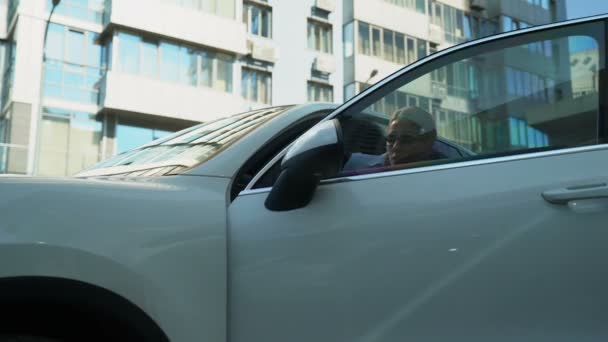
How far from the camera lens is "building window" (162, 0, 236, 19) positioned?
18281mm

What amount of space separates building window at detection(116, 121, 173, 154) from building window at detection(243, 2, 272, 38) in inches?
226

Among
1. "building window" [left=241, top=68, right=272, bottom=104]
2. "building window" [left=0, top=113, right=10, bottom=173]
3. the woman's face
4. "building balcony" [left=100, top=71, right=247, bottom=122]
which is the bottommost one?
the woman's face

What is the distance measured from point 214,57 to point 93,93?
4249 millimetres

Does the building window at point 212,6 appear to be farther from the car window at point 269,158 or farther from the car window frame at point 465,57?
the car window frame at point 465,57

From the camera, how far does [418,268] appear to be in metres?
1.49

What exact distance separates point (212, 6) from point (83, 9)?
409 cm

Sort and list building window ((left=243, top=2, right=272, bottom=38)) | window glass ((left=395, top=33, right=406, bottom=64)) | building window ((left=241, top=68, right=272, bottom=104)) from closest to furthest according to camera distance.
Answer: building window ((left=241, top=68, right=272, bottom=104)) < building window ((left=243, top=2, right=272, bottom=38)) < window glass ((left=395, top=33, right=406, bottom=64))

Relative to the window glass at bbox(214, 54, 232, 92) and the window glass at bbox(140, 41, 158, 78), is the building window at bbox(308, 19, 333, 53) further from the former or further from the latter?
the window glass at bbox(140, 41, 158, 78)

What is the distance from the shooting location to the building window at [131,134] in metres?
17.5

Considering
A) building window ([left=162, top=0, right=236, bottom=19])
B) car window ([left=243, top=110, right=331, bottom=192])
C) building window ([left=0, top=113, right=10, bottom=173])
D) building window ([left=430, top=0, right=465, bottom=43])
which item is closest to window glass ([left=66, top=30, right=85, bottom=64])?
building window ([left=0, top=113, right=10, bottom=173])

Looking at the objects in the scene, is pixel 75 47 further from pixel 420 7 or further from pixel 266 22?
pixel 420 7

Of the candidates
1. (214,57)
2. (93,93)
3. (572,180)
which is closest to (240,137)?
(572,180)

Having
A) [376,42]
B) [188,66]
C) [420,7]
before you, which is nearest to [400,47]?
[376,42]

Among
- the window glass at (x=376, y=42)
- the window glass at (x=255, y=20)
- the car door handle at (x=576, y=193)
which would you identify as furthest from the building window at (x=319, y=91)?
the car door handle at (x=576, y=193)
